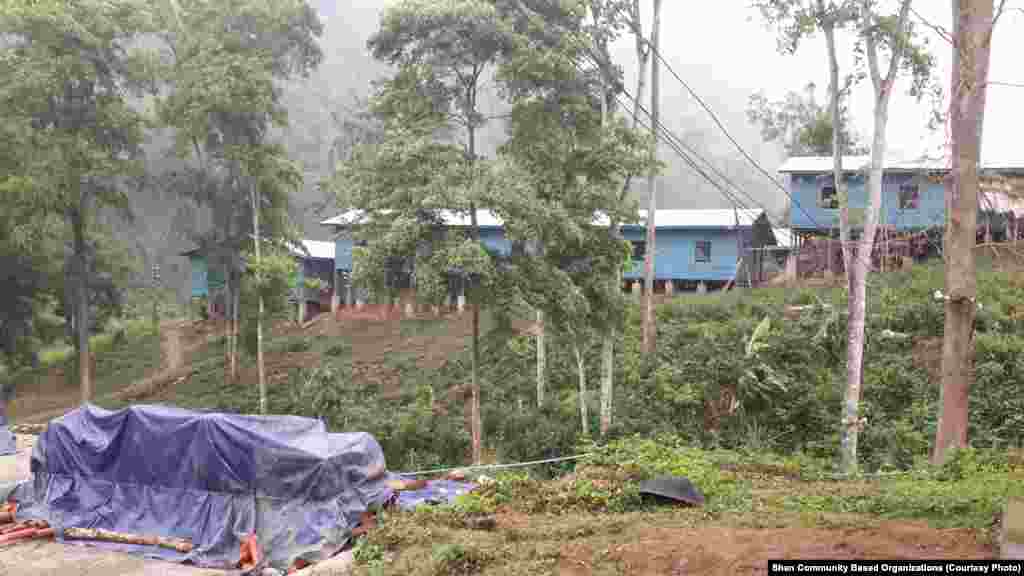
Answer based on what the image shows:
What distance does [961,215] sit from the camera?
1005cm

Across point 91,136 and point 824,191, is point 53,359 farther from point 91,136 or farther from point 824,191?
point 824,191

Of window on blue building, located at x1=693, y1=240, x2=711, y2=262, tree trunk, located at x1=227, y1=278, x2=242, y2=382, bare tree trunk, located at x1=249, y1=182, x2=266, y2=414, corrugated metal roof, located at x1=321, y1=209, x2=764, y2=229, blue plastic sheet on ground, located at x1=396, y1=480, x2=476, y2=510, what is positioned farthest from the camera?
window on blue building, located at x1=693, y1=240, x2=711, y2=262

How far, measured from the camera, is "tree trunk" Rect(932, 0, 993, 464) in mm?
9617

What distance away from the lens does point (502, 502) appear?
1033cm

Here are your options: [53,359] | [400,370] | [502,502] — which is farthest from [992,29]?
[53,359]

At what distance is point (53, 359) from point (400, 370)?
2077 centimetres

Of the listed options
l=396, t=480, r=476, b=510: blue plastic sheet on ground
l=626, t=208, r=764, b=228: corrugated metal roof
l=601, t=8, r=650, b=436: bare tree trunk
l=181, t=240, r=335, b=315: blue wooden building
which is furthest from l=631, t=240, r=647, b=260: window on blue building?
l=396, t=480, r=476, b=510: blue plastic sheet on ground

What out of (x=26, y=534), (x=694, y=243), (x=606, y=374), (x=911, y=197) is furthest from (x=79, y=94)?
(x=911, y=197)

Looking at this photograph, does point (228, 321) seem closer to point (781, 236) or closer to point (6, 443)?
point (6, 443)

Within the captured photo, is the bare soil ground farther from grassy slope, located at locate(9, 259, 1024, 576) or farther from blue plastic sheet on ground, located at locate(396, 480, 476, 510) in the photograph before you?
grassy slope, located at locate(9, 259, 1024, 576)

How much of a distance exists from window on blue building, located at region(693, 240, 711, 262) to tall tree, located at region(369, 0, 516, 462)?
18.0 m

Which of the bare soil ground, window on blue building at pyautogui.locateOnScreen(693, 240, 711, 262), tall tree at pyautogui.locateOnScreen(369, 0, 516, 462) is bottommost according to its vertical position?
the bare soil ground

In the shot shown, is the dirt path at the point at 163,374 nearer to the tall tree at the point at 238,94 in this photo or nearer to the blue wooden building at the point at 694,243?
the tall tree at the point at 238,94

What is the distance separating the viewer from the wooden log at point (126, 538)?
35.6ft
